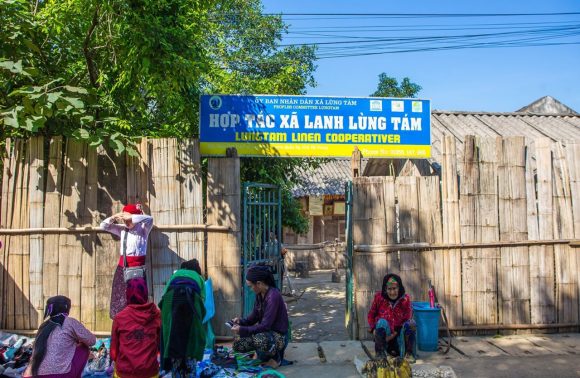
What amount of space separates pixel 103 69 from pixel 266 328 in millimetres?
4433

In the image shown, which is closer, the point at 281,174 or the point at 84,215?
the point at 84,215

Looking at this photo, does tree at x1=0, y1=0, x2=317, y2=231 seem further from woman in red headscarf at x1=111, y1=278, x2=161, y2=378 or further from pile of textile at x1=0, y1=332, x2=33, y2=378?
pile of textile at x1=0, y1=332, x2=33, y2=378

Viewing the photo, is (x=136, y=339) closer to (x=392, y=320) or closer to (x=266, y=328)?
(x=266, y=328)

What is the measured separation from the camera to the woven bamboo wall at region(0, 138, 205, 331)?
241 inches

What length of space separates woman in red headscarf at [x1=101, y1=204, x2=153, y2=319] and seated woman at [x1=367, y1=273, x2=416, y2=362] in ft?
9.42

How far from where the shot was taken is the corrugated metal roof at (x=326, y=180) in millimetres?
17859

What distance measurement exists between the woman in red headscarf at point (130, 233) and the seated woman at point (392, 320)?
9.42ft

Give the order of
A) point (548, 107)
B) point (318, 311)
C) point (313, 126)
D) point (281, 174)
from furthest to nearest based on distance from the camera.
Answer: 1. point (548, 107)
2. point (318, 311)
3. point (281, 174)
4. point (313, 126)

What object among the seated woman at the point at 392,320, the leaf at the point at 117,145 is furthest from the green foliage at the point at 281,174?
the seated woman at the point at 392,320

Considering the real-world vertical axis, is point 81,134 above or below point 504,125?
below

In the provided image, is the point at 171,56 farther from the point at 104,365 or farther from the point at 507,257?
the point at 507,257

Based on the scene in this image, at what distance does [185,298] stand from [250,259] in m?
2.07

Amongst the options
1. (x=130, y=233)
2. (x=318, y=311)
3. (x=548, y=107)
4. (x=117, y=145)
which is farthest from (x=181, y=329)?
(x=548, y=107)

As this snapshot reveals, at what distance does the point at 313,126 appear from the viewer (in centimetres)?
692
